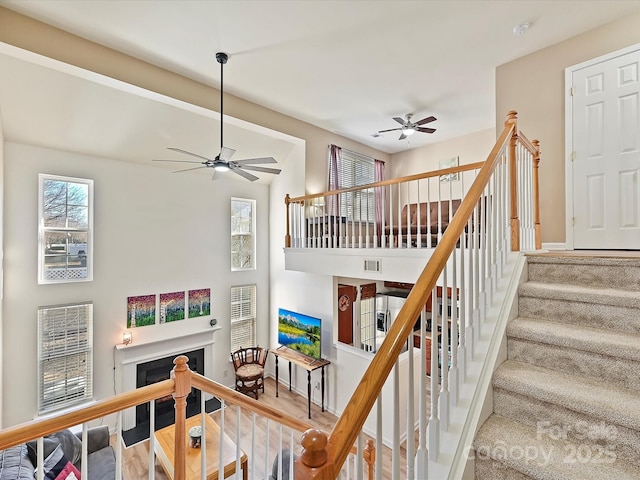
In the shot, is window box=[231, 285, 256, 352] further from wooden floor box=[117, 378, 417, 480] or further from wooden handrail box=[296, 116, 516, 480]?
wooden handrail box=[296, 116, 516, 480]

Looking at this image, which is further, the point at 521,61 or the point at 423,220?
the point at 423,220

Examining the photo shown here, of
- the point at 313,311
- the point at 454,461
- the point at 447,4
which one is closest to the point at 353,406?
the point at 454,461

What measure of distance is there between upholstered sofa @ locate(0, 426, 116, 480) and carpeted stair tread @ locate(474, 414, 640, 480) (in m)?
3.39

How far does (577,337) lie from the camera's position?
148cm

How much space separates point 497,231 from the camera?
6.23ft

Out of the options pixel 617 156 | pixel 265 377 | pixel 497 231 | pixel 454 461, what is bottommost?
pixel 265 377

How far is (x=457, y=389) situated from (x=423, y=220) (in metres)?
4.47

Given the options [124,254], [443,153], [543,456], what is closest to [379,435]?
[543,456]

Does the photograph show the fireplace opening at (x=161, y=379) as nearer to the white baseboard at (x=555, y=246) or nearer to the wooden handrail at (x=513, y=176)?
the wooden handrail at (x=513, y=176)

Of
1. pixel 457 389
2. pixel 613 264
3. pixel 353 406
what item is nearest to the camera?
pixel 353 406

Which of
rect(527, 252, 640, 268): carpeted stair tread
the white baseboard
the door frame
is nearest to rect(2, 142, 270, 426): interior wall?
the white baseboard

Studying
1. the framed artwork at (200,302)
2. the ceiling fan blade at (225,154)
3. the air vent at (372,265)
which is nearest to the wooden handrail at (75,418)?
the ceiling fan blade at (225,154)

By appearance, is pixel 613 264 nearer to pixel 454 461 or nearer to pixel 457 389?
pixel 457 389

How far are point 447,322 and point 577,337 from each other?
27.8 inches
